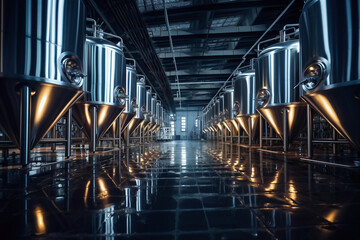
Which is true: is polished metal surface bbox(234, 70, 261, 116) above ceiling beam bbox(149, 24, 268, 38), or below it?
below

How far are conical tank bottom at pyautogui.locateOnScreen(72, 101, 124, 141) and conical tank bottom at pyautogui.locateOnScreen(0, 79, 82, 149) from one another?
49.2 inches

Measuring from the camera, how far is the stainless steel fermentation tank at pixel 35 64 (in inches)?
74.9

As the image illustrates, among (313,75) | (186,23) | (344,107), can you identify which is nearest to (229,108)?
(186,23)

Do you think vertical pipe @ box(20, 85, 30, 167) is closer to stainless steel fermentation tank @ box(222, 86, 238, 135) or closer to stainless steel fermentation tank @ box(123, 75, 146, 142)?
stainless steel fermentation tank @ box(123, 75, 146, 142)

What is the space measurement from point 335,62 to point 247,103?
3746 millimetres

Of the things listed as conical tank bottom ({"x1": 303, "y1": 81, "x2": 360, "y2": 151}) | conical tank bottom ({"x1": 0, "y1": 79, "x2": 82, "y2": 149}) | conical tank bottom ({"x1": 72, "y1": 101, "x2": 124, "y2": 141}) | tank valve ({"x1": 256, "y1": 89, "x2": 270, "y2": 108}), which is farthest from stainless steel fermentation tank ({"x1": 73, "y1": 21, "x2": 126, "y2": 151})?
conical tank bottom ({"x1": 303, "y1": 81, "x2": 360, "y2": 151})

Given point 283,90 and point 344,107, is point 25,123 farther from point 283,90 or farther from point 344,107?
point 283,90

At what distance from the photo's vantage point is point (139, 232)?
78 centimetres

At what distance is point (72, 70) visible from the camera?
7.69ft

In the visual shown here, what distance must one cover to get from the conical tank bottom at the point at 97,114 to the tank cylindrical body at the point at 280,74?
2771mm

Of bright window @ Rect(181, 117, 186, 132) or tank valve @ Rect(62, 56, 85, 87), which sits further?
bright window @ Rect(181, 117, 186, 132)

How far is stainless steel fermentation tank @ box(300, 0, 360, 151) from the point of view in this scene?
1963 mm

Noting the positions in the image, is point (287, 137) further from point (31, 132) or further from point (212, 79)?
point (212, 79)

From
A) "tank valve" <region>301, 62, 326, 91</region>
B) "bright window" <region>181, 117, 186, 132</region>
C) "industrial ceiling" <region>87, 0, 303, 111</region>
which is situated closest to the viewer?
"tank valve" <region>301, 62, 326, 91</region>
